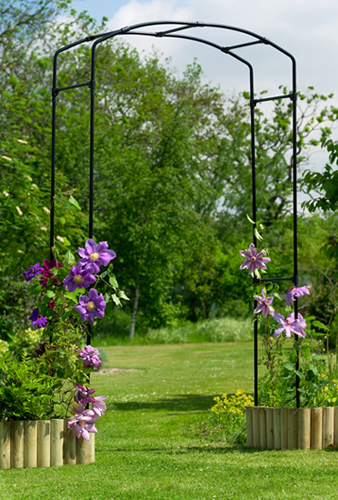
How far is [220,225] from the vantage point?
23469mm

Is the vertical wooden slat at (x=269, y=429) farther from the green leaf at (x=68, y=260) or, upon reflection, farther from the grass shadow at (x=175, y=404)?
the grass shadow at (x=175, y=404)

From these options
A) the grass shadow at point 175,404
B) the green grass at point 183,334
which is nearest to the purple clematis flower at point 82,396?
the grass shadow at point 175,404

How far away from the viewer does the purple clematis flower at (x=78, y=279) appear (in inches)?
165

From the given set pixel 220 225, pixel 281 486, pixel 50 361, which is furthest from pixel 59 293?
pixel 220 225

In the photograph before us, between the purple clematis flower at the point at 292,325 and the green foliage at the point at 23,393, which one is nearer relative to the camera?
the green foliage at the point at 23,393

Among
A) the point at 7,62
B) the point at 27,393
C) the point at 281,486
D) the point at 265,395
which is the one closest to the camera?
the point at 281,486

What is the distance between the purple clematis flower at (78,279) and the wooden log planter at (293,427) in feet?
5.48

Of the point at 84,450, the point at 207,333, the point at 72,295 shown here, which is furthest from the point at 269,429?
the point at 207,333

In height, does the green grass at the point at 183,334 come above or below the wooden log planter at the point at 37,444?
below

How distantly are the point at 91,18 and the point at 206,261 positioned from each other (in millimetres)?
8794

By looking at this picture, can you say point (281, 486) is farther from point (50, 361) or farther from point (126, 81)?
point (126, 81)

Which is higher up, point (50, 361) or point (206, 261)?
point (206, 261)

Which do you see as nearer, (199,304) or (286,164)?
(199,304)

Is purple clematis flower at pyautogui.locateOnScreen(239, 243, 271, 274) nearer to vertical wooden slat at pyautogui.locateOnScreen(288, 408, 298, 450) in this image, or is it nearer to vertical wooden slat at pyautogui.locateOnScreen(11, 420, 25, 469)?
vertical wooden slat at pyautogui.locateOnScreen(288, 408, 298, 450)
